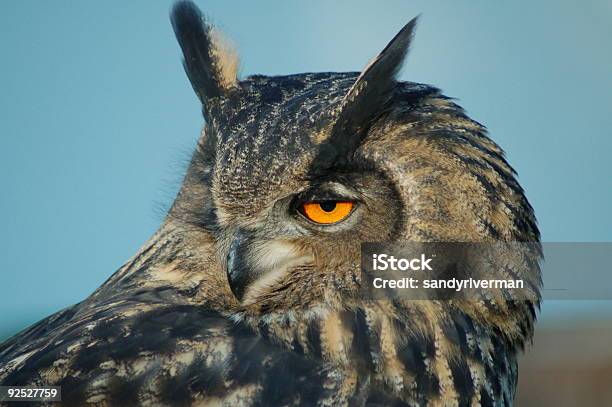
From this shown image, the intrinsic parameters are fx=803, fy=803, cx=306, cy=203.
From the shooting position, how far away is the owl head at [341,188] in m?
1.87

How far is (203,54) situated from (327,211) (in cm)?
70

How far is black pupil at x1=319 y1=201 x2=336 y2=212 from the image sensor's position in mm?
1879

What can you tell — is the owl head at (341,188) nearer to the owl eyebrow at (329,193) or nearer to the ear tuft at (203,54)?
the owl eyebrow at (329,193)

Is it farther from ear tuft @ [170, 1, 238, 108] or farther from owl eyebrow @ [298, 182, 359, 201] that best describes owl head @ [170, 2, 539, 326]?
ear tuft @ [170, 1, 238, 108]

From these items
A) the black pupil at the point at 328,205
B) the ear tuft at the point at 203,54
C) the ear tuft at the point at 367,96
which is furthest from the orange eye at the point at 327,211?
the ear tuft at the point at 203,54

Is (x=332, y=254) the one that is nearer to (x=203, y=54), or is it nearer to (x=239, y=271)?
(x=239, y=271)

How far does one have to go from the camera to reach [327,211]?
6.21 feet

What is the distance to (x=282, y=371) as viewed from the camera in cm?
169

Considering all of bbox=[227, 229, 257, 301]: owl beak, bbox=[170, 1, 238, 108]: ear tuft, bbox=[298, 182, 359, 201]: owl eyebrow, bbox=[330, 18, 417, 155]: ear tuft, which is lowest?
bbox=[227, 229, 257, 301]: owl beak

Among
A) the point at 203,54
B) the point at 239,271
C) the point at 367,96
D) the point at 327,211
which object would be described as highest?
the point at 203,54

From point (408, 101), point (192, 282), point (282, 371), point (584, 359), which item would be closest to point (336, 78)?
point (408, 101)

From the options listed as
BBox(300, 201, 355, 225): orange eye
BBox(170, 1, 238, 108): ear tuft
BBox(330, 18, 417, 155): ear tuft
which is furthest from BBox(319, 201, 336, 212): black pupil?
BBox(170, 1, 238, 108): ear tuft

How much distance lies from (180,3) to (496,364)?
1.37 metres

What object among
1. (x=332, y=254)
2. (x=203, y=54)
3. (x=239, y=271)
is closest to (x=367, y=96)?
(x=332, y=254)
